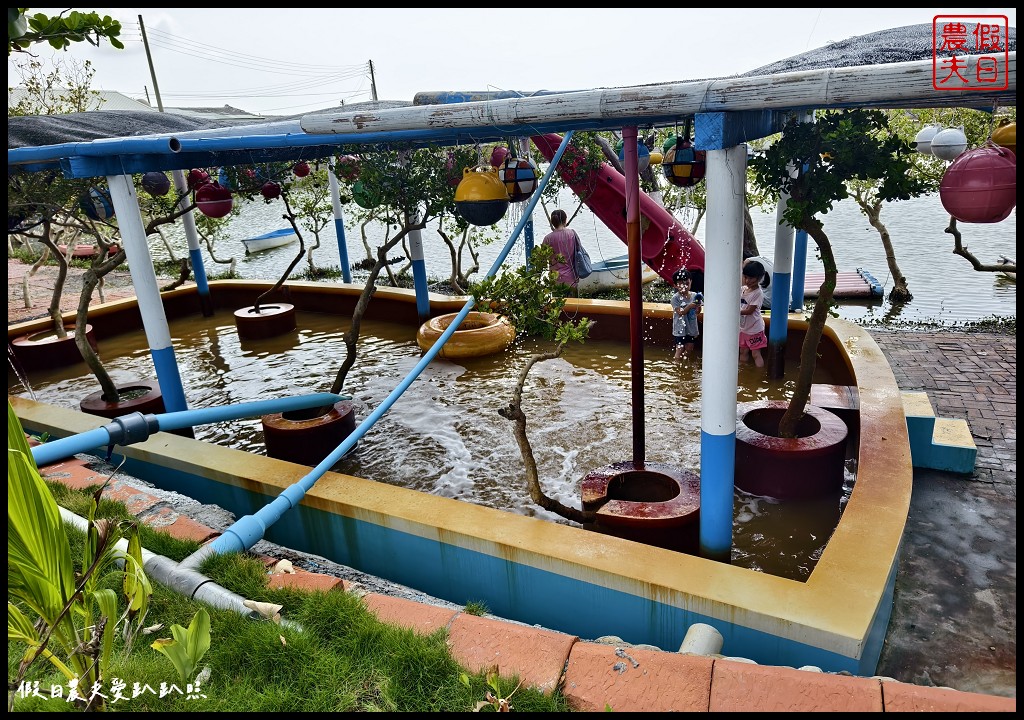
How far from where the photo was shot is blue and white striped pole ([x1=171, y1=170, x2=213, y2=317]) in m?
10.1

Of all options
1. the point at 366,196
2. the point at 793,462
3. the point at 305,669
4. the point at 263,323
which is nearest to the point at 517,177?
the point at 366,196

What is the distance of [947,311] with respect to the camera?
9828 millimetres

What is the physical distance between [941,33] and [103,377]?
23.2 feet

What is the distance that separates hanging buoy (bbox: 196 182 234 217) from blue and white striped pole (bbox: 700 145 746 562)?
519 cm

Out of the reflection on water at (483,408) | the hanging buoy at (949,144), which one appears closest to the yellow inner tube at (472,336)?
the reflection on water at (483,408)

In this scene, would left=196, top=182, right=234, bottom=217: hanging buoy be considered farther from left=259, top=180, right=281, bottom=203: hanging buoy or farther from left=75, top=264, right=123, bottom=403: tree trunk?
left=259, top=180, right=281, bottom=203: hanging buoy

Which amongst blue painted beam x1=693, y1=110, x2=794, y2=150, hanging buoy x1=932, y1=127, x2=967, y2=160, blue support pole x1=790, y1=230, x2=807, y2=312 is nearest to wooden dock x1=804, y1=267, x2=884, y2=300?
blue support pole x1=790, y1=230, x2=807, y2=312

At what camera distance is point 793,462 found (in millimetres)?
4453

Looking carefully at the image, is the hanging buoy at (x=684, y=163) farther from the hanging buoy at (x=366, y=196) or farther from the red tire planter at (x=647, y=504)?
the hanging buoy at (x=366, y=196)

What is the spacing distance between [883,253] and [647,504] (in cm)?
1384

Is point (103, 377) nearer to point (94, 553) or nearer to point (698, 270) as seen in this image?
point (94, 553)

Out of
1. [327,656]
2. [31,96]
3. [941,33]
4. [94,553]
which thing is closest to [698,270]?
[941,33]

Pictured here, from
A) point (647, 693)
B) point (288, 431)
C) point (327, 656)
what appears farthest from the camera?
point (288, 431)

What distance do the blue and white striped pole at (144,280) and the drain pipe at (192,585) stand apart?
9.38 ft
